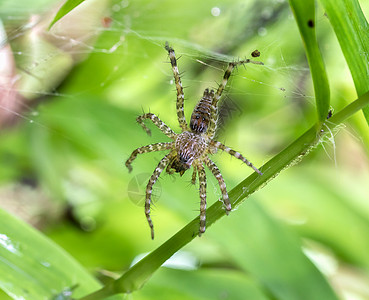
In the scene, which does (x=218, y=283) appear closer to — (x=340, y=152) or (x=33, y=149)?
(x=33, y=149)

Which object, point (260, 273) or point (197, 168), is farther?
point (197, 168)

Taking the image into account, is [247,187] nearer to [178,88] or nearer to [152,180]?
[152,180]

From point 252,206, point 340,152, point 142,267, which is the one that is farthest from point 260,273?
point 340,152

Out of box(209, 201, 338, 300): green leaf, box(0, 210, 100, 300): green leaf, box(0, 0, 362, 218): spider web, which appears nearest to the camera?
box(0, 210, 100, 300): green leaf

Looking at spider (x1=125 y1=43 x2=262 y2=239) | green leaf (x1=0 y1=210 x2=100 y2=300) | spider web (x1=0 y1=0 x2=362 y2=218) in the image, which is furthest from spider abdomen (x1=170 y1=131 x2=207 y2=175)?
green leaf (x1=0 y1=210 x2=100 y2=300)

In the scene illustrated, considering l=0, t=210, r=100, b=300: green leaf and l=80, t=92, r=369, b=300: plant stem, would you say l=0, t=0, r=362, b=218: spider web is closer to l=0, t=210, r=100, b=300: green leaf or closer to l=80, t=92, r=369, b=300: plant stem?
l=0, t=210, r=100, b=300: green leaf

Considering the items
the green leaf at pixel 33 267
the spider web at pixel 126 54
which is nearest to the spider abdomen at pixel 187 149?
the spider web at pixel 126 54

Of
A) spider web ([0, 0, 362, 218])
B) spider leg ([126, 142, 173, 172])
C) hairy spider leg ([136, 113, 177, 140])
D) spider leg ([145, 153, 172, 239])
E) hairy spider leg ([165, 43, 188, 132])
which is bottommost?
spider leg ([145, 153, 172, 239])

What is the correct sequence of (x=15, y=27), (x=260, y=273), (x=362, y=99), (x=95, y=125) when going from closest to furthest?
(x=362, y=99), (x=260, y=273), (x=95, y=125), (x=15, y=27)
